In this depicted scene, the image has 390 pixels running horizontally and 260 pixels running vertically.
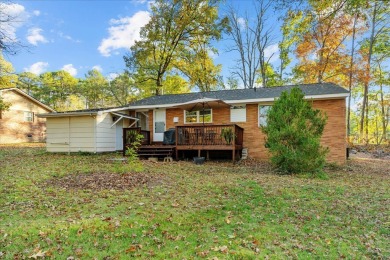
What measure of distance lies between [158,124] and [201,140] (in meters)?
3.94

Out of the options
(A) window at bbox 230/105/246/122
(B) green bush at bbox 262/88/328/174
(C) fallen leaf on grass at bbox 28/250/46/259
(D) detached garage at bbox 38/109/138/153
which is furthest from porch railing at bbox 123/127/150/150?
(C) fallen leaf on grass at bbox 28/250/46/259

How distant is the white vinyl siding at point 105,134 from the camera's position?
13279mm

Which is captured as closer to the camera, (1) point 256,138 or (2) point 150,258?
(2) point 150,258

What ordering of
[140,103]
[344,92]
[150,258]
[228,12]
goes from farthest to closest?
[228,12]
[140,103]
[344,92]
[150,258]

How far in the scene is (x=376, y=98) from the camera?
82.5ft

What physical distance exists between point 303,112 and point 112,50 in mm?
22943

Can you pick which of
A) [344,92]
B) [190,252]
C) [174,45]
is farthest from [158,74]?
[190,252]

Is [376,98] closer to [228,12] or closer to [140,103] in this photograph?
[228,12]

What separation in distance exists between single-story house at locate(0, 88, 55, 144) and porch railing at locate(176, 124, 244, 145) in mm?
16028

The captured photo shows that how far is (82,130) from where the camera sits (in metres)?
13.4

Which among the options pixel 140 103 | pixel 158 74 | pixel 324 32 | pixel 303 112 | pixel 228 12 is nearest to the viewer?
pixel 303 112

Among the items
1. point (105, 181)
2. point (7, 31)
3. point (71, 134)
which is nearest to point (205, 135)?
point (105, 181)

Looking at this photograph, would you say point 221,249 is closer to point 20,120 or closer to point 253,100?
point 253,100

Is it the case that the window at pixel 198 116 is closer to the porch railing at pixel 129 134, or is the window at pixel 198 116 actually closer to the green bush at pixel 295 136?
the porch railing at pixel 129 134
